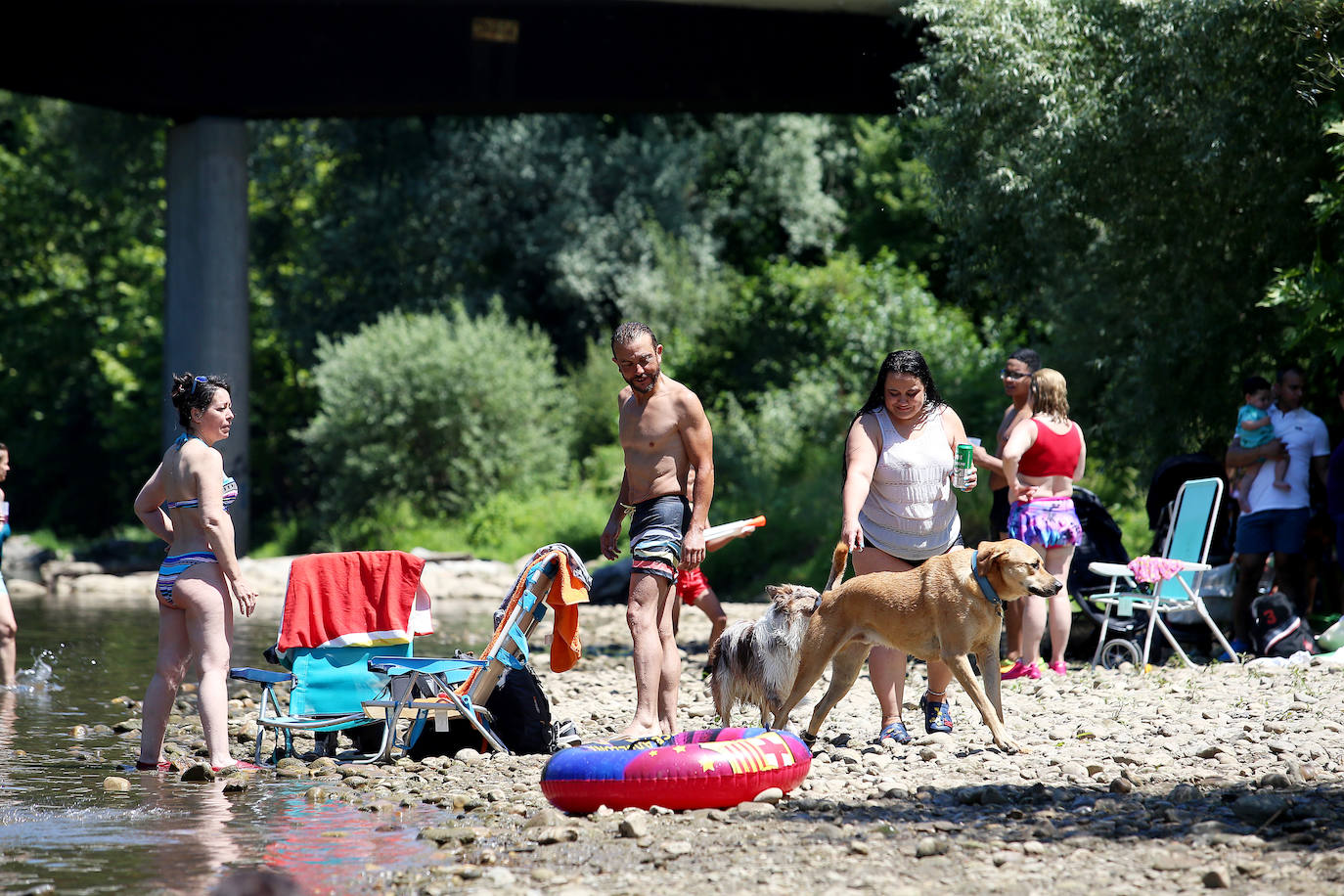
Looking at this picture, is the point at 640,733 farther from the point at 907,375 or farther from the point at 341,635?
the point at 907,375

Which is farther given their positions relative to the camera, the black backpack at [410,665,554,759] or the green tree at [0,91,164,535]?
the green tree at [0,91,164,535]

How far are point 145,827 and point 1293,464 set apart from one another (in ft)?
26.4

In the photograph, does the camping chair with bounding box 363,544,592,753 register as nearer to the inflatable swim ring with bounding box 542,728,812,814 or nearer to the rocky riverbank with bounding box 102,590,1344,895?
the rocky riverbank with bounding box 102,590,1344,895

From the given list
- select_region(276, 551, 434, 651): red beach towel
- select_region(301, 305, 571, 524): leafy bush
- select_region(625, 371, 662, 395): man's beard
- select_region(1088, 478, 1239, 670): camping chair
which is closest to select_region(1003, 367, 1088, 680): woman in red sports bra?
select_region(1088, 478, 1239, 670): camping chair

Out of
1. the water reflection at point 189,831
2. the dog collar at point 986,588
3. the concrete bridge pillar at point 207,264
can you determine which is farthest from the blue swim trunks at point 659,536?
the concrete bridge pillar at point 207,264

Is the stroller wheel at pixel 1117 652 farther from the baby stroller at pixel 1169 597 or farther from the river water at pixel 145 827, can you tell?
the river water at pixel 145 827

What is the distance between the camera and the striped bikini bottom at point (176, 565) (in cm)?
688

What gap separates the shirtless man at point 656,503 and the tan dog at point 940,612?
69 centimetres

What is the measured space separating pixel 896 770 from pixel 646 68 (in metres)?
15.3

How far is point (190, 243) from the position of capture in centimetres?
2389

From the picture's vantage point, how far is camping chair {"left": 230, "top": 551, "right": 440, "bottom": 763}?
760 cm

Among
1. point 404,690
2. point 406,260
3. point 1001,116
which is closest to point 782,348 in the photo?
point 406,260

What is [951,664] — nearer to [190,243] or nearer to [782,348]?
[190,243]

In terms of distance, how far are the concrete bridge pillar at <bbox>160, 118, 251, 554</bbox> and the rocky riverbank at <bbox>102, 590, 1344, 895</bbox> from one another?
16.4 metres
